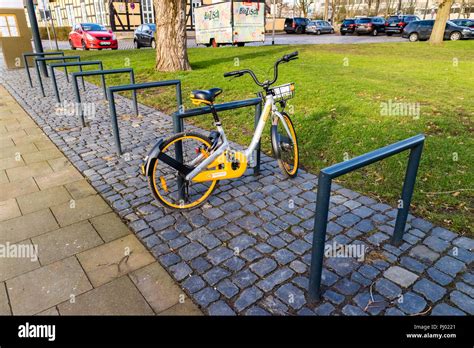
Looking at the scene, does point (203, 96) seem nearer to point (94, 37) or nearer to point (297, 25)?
point (94, 37)

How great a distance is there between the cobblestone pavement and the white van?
1757 cm

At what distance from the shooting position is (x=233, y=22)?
19.9 m

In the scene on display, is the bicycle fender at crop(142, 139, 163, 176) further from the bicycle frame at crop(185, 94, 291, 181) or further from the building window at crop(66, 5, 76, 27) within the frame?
the building window at crop(66, 5, 76, 27)

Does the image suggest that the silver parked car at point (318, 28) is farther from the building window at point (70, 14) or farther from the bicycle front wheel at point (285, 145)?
the bicycle front wheel at point (285, 145)

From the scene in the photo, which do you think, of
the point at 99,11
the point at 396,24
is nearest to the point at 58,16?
the point at 99,11

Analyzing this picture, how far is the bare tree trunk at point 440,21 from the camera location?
17.9m

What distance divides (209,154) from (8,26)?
1482cm

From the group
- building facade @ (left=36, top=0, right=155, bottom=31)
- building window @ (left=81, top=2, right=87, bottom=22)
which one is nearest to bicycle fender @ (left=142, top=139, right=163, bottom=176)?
building facade @ (left=36, top=0, right=155, bottom=31)

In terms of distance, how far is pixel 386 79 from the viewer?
348 inches

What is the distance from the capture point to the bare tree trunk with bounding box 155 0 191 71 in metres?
9.87

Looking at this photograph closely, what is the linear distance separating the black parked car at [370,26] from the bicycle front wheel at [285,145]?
29.8 m

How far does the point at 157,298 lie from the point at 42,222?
1702mm

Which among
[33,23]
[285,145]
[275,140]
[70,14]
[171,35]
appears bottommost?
[285,145]
